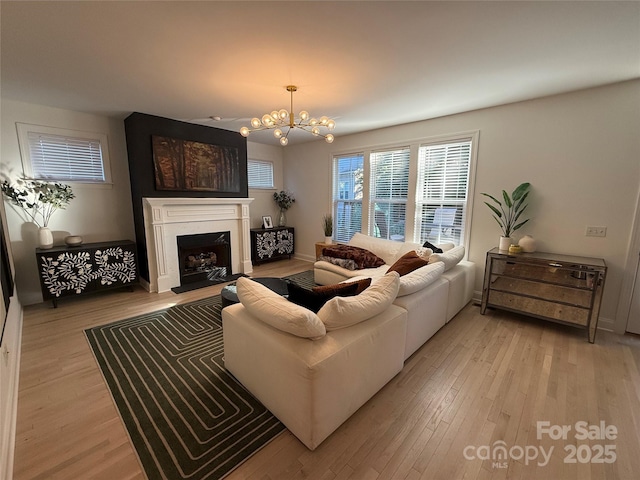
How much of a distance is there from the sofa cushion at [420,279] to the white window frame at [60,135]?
4.46 m

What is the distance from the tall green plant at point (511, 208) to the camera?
3.21m

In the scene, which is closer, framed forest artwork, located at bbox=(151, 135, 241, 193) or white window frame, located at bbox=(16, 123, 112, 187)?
white window frame, located at bbox=(16, 123, 112, 187)

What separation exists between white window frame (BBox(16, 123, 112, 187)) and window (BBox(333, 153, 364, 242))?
3.79m

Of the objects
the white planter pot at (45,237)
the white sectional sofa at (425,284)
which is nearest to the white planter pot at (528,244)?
the white sectional sofa at (425,284)

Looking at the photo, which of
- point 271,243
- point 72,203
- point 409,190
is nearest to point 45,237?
point 72,203

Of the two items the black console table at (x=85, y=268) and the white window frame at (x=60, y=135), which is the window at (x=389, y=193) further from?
the white window frame at (x=60, y=135)

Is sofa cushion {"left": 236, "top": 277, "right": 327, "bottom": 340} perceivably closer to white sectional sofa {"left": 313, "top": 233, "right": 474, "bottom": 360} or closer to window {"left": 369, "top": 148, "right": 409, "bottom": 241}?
white sectional sofa {"left": 313, "top": 233, "right": 474, "bottom": 360}

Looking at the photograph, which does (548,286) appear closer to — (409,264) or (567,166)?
(567,166)

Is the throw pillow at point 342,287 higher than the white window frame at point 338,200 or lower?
lower

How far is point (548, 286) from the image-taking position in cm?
293

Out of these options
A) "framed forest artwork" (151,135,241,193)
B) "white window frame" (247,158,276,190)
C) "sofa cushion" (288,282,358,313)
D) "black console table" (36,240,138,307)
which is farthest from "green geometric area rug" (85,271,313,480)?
"white window frame" (247,158,276,190)

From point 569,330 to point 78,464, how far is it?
4423 mm

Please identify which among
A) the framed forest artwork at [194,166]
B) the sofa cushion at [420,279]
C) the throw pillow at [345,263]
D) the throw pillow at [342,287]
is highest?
the framed forest artwork at [194,166]

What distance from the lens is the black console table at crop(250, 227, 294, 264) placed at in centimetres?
554
